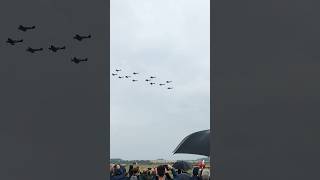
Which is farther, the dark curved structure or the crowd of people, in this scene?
the dark curved structure

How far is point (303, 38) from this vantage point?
18859 mm

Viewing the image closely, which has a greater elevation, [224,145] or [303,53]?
[303,53]

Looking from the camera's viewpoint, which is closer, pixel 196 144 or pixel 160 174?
pixel 160 174

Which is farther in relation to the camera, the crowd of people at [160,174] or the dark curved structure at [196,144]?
the dark curved structure at [196,144]

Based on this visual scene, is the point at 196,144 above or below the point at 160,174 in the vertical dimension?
above
